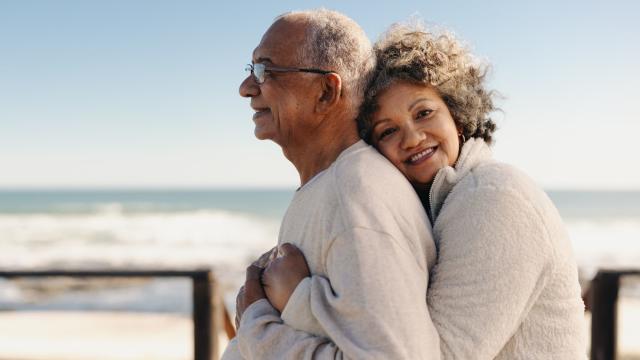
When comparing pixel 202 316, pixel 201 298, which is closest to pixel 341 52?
pixel 201 298

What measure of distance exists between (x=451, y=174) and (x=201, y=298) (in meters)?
2.40

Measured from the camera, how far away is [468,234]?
135 centimetres

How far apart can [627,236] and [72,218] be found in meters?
29.5

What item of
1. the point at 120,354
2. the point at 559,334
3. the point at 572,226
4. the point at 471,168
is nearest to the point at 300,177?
the point at 471,168

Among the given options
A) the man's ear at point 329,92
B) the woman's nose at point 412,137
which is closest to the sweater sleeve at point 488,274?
the woman's nose at point 412,137

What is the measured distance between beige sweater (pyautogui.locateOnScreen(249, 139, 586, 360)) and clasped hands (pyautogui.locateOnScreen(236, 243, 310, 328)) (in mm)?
37

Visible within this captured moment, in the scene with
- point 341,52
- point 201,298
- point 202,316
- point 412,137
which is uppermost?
point 341,52

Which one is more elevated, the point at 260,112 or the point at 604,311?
the point at 260,112

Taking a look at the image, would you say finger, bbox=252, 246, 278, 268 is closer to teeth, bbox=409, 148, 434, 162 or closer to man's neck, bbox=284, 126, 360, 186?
man's neck, bbox=284, 126, 360, 186

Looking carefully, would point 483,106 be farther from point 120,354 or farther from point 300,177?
point 120,354

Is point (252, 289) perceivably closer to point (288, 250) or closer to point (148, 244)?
point (288, 250)

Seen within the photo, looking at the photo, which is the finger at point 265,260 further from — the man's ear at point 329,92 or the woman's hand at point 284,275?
the man's ear at point 329,92

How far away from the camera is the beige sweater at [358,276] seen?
124 centimetres

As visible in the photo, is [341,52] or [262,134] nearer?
[341,52]
